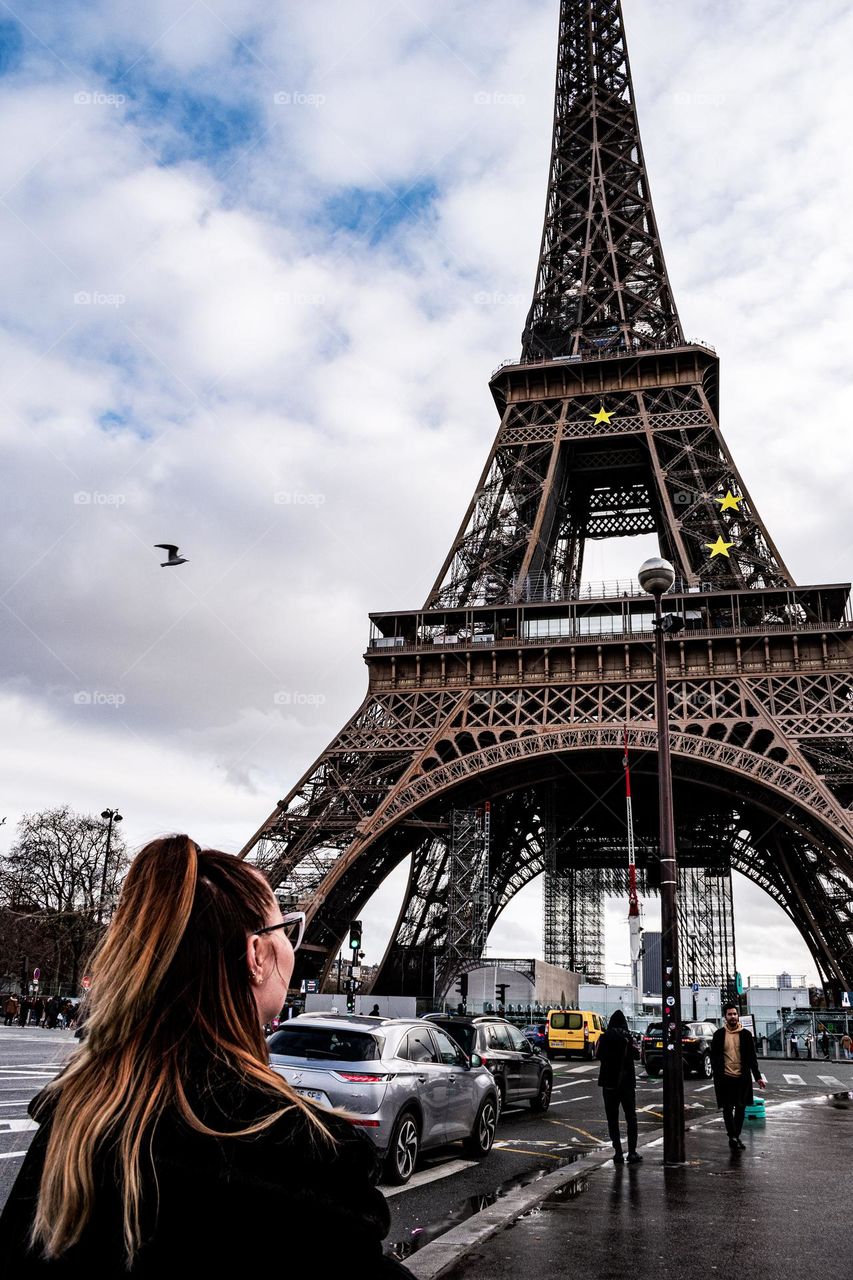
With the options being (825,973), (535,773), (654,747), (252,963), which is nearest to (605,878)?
(825,973)

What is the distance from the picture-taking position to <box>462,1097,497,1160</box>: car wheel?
1247 centimetres

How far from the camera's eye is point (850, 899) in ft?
119

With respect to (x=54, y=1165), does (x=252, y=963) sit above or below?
above

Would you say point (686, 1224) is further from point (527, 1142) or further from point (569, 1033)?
point (569, 1033)

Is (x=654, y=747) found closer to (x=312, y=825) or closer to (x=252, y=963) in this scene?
(x=312, y=825)

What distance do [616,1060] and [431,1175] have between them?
2525 mm

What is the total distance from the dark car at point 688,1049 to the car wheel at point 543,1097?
32.2 ft

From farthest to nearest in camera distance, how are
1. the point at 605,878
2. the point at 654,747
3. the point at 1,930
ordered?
the point at 605,878, the point at 1,930, the point at 654,747

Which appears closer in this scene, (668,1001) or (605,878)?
(668,1001)

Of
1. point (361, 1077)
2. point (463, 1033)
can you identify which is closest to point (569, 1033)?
point (463, 1033)

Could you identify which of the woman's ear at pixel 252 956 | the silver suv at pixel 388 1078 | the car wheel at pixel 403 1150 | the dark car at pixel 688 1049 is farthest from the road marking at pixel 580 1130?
the woman's ear at pixel 252 956

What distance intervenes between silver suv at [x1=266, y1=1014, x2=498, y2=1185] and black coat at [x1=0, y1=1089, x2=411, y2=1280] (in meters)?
8.51

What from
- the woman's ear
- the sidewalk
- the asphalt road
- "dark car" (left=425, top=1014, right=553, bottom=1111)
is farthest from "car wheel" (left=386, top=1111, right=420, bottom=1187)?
the woman's ear

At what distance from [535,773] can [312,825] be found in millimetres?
8983
